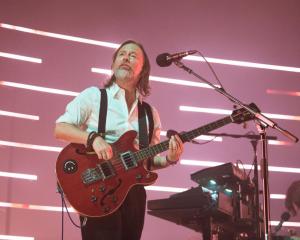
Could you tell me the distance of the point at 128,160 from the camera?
8.86 feet

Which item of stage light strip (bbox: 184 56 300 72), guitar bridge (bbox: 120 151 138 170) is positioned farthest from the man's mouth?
stage light strip (bbox: 184 56 300 72)

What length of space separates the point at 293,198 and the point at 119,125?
297cm

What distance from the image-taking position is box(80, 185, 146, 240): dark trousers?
8.14 ft

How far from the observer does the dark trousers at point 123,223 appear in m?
2.48

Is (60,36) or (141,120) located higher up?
(60,36)

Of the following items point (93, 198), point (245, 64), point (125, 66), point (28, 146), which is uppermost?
point (245, 64)

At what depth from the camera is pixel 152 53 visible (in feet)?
16.7

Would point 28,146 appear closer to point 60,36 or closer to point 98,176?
point 60,36

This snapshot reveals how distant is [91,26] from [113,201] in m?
2.80

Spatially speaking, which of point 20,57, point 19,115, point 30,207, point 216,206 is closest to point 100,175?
point 216,206

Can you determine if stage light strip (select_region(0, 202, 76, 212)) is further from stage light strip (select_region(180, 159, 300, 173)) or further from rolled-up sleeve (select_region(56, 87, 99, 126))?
rolled-up sleeve (select_region(56, 87, 99, 126))

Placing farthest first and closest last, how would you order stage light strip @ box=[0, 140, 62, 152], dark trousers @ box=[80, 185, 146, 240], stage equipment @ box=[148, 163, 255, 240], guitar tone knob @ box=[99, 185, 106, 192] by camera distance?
stage light strip @ box=[0, 140, 62, 152] → stage equipment @ box=[148, 163, 255, 240] → guitar tone knob @ box=[99, 185, 106, 192] → dark trousers @ box=[80, 185, 146, 240]

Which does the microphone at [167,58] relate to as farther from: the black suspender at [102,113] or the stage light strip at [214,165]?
the stage light strip at [214,165]

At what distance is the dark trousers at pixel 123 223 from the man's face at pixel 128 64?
0.69 meters
